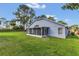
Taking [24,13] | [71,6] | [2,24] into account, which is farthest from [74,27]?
[2,24]

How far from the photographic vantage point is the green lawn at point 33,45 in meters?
2.50

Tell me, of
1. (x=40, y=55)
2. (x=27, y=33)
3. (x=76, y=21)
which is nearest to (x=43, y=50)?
(x=40, y=55)

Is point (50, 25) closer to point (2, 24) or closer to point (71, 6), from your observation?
point (71, 6)

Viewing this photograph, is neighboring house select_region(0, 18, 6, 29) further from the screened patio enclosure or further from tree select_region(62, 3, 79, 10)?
tree select_region(62, 3, 79, 10)

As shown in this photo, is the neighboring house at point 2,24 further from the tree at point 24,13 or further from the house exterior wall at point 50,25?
the house exterior wall at point 50,25

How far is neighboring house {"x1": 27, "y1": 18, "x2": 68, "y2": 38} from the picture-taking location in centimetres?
256

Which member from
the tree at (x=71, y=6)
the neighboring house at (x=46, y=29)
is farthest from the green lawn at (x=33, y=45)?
the tree at (x=71, y=6)

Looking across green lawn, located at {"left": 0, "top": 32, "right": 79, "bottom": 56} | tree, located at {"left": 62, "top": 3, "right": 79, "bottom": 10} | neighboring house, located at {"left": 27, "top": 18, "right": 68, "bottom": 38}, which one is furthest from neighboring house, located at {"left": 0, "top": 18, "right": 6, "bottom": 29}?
tree, located at {"left": 62, "top": 3, "right": 79, "bottom": 10}

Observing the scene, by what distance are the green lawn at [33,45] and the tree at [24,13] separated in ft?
0.41

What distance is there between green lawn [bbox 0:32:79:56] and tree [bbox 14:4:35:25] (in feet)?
0.41

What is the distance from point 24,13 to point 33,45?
0.99 feet

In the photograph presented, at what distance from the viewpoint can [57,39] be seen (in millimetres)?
2590

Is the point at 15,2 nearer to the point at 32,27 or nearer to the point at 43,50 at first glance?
the point at 32,27

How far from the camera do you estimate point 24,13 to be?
2.61 meters
